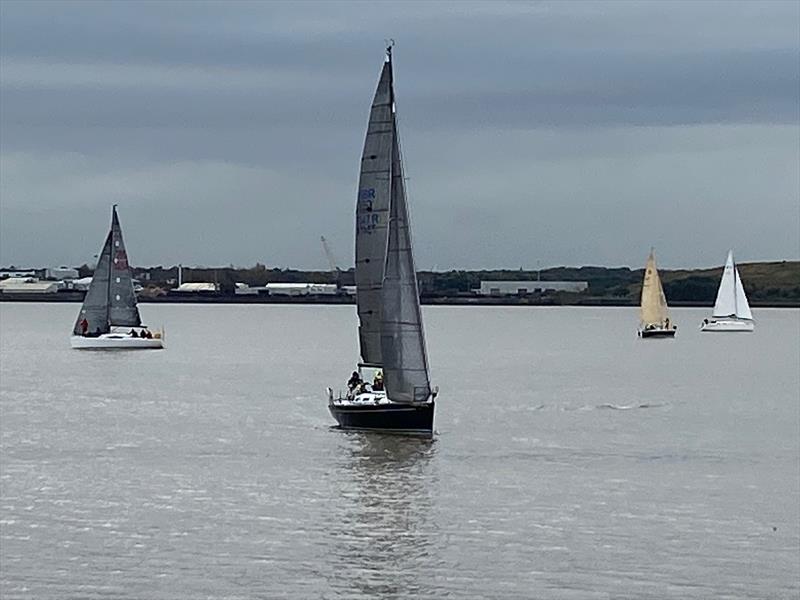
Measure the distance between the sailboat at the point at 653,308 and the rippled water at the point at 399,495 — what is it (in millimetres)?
43571

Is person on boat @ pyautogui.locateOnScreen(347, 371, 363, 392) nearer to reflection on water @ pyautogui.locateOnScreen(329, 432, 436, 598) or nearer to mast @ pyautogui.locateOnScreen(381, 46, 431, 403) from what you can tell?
reflection on water @ pyautogui.locateOnScreen(329, 432, 436, 598)

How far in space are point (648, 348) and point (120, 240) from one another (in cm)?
3904

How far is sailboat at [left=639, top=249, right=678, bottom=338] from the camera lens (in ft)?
348

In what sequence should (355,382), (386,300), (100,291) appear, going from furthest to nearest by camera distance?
1. (100,291)
2. (355,382)
3. (386,300)

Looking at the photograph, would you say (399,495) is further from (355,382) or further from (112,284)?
(112,284)

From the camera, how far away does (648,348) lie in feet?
354

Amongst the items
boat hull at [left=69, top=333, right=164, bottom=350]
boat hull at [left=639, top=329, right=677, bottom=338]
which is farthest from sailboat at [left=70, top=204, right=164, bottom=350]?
boat hull at [left=639, top=329, right=677, bottom=338]

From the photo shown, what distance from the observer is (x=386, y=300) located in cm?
3653

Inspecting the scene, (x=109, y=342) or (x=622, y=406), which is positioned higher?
(x=109, y=342)

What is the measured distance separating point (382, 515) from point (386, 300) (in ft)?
31.2

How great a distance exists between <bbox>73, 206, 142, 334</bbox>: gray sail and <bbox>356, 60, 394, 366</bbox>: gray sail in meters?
41.9

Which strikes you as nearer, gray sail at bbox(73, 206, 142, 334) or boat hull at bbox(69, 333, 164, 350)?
gray sail at bbox(73, 206, 142, 334)

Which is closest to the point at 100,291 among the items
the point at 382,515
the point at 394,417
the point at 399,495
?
the point at 394,417

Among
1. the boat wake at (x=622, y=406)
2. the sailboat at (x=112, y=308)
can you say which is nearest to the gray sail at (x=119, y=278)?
the sailboat at (x=112, y=308)
